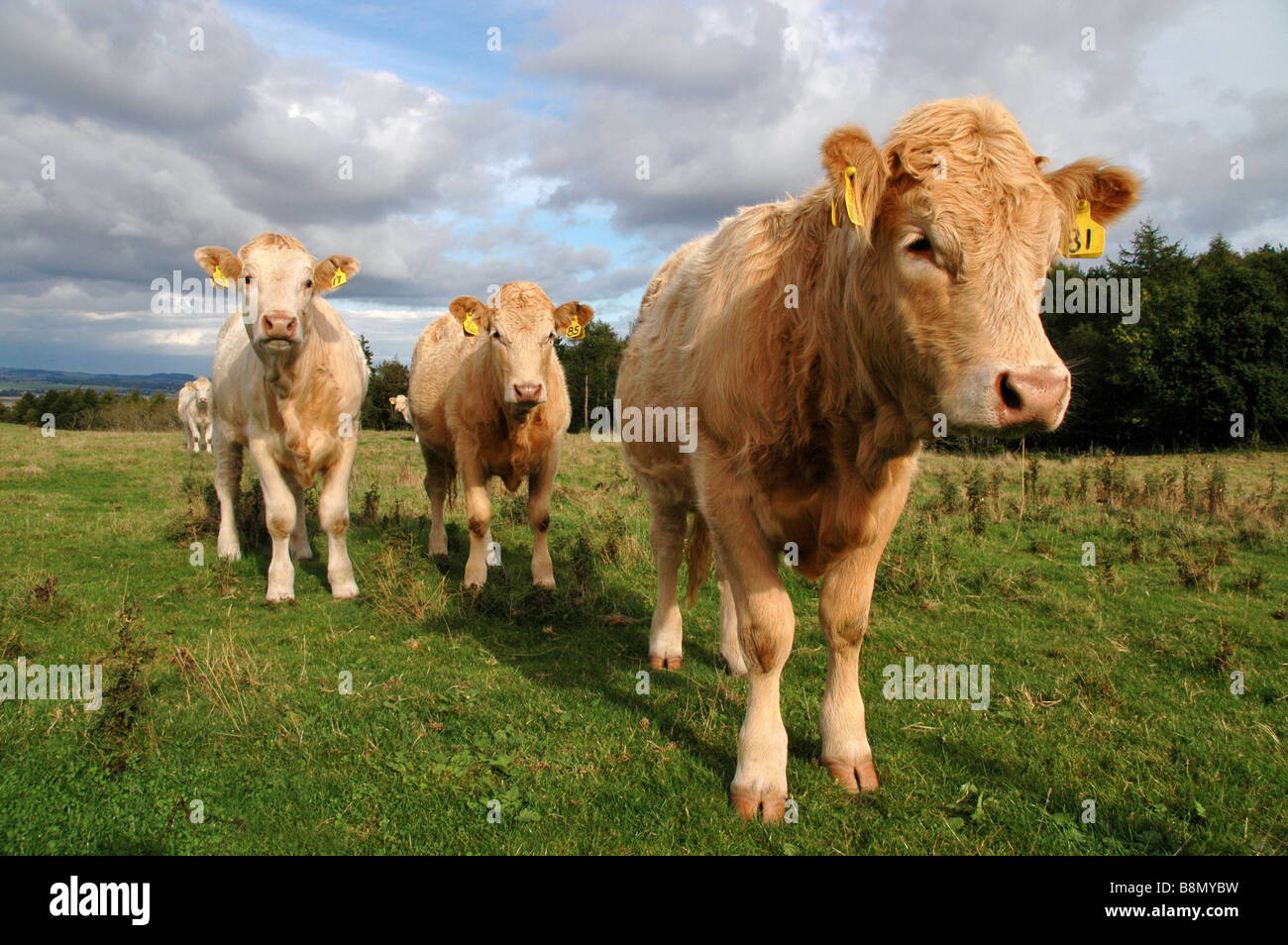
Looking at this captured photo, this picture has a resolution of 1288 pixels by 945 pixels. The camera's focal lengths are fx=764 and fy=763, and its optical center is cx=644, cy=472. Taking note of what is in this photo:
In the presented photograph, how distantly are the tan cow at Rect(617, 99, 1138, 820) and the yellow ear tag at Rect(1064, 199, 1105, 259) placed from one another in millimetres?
82

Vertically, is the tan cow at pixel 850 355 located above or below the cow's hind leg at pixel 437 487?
above

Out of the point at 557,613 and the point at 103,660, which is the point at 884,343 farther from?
the point at 103,660

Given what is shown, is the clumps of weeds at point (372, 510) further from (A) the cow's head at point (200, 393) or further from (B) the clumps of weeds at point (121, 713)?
(A) the cow's head at point (200, 393)

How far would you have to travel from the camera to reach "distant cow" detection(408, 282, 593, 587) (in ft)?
23.4

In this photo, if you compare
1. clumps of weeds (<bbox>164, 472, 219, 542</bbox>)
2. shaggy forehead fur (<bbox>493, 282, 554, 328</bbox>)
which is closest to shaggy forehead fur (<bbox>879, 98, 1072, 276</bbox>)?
shaggy forehead fur (<bbox>493, 282, 554, 328</bbox>)

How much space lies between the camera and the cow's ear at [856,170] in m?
2.66

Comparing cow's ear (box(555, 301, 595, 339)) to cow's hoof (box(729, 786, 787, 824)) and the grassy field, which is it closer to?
the grassy field

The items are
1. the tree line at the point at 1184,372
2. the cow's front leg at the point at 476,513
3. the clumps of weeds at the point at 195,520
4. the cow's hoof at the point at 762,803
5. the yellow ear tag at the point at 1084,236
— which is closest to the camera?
the yellow ear tag at the point at 1084,236

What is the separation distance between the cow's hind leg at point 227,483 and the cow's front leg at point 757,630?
22.7 ft

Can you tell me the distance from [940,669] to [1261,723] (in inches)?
66.9

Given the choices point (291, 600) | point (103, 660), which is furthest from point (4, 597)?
point (103, 660)

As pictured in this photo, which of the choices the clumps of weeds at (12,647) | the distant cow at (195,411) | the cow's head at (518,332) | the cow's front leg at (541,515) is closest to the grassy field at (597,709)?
the clumps of weeds at (12,647)

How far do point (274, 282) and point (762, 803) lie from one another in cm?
591

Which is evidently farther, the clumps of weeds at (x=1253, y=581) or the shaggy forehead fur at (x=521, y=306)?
the shaggy forehead fur at (x=521, y=306)
